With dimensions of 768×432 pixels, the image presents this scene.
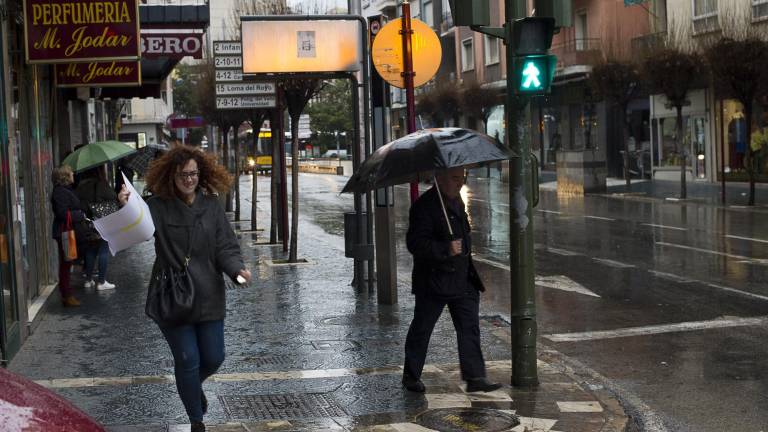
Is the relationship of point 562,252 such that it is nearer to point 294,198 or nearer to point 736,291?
point 294,198

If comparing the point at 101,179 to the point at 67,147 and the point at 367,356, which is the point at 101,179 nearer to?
the point at 67,147

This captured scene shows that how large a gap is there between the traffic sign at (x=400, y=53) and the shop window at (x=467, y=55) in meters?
45.4

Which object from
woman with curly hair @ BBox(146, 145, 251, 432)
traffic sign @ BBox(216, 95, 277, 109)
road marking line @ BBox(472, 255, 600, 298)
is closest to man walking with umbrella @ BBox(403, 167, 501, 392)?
woman with curly hair @ BBox(146, 145, 251, 432)

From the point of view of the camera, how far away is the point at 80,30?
11.2 meters

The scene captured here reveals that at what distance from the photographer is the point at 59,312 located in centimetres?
1161

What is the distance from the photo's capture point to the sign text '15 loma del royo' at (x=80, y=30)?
11.0 m

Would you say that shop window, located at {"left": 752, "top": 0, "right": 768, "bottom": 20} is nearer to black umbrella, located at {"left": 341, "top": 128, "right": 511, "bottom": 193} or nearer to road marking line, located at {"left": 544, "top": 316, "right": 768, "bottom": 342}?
road marking line, located at {"left": 544, "top": 316, "right": 768, "bottom": 342}

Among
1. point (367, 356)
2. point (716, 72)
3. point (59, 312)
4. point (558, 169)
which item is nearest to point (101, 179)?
point (59, 312)

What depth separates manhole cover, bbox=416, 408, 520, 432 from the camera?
21.5 ft

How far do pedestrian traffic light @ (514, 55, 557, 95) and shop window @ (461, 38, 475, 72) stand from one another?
4900cm

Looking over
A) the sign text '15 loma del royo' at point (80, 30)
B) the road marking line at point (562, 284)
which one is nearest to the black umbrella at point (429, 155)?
the sign text '15 loma del royo' at point (80, 30)

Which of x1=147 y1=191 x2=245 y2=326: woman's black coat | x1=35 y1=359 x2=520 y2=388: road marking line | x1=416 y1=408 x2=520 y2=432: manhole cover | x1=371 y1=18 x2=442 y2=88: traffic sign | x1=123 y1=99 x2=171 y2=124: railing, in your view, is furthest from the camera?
x1=123 y1=99 x2=171 y2=124: railing

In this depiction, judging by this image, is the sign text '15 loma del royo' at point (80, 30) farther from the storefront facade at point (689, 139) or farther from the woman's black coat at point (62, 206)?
the storefront facade at point (689, 139)

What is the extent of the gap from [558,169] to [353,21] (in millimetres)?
22521
